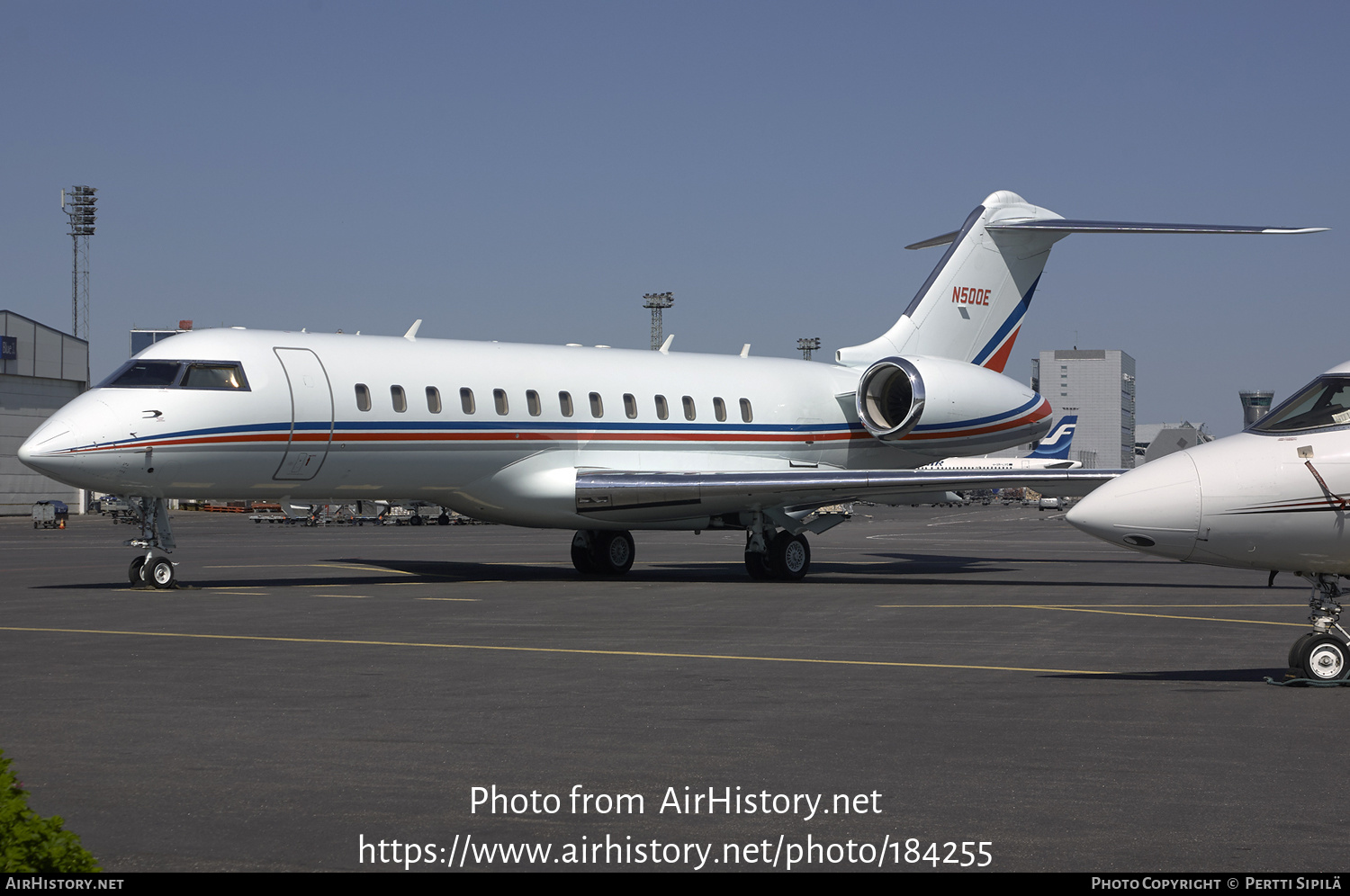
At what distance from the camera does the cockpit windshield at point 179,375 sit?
18.5 metres

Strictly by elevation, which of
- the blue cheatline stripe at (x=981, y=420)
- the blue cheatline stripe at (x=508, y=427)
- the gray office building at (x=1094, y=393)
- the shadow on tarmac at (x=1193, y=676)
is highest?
the gray office building at (x=1094, y=393)

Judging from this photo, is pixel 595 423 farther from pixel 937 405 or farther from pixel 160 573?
pixel 160 573

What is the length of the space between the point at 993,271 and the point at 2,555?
22.7 metres

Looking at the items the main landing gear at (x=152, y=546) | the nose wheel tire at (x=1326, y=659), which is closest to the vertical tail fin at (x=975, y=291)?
the main landing gear at (x=152, y=546)

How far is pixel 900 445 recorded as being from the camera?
25766 mm

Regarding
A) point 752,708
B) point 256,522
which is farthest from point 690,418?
point 256,522

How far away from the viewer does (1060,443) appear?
70.4 meters

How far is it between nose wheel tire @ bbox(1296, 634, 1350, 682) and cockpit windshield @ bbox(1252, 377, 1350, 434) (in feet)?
5.21

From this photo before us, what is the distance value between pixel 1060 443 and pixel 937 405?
48047 mm

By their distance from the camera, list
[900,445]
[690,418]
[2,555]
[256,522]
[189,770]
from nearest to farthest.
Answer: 1. [189,770]
2. [690,418]
3. [900,445]
4. [2,555]
5. [256,522]

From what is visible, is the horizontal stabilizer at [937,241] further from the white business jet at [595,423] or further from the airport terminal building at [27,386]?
the airport terminal building at [27,386]

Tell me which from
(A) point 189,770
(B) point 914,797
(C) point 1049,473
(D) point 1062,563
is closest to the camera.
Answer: (B) point 914,797

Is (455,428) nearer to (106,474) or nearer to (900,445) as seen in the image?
(106,474)

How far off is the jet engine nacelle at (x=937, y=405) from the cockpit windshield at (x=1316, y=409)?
14.6 metres
